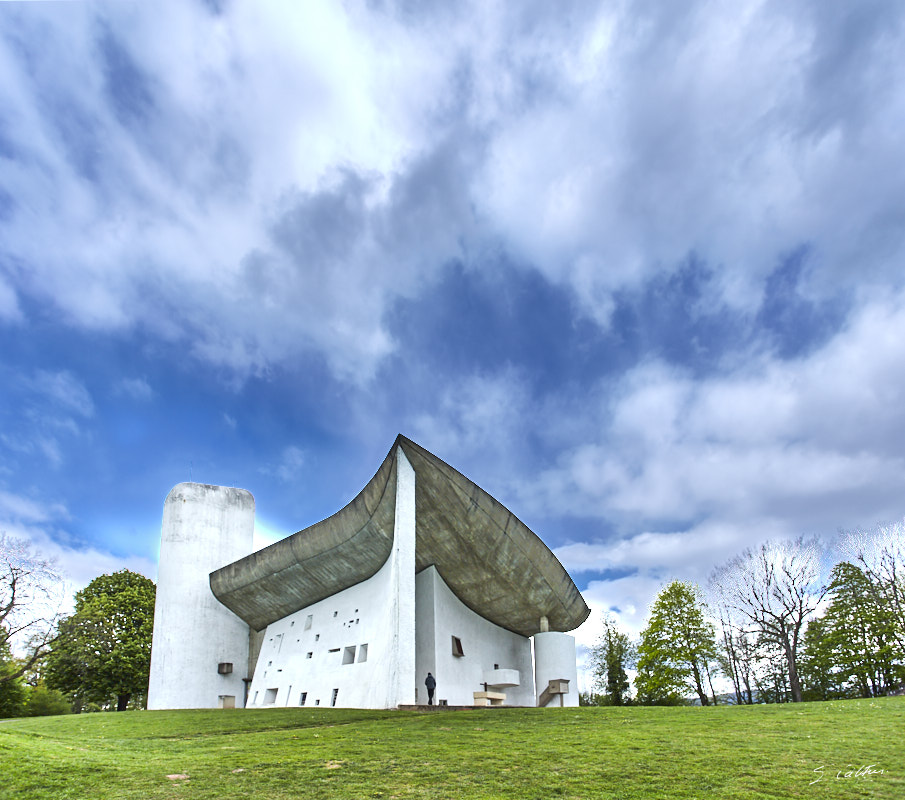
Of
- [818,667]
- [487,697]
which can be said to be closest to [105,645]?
[487,697]

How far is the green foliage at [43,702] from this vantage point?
40822 mm

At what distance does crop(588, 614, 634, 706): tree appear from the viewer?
46.6 meters

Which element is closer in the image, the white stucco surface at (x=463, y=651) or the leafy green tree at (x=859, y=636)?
the white stucco surface at (x=463, y=651)

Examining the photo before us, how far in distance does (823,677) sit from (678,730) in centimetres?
2767

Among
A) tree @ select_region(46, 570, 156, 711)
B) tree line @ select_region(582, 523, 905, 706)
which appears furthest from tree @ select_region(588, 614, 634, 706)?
tree @ select_region(46, 570, 156, 711)

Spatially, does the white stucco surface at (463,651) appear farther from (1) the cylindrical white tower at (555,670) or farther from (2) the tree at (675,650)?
(2) the tree at (675,650)

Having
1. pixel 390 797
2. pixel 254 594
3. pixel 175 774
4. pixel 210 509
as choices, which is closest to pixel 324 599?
pixel 254 594

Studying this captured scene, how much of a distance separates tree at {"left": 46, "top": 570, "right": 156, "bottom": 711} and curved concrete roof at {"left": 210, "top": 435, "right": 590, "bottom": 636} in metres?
12.0

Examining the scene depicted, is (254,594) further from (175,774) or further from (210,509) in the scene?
(175,774)

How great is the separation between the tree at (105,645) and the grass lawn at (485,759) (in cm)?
2552

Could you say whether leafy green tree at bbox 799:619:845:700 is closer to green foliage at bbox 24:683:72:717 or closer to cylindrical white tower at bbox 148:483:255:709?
cylindrical white tower at bbox 148:483:255:709

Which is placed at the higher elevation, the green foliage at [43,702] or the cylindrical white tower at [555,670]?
the cylindrical white tower at [555,670]

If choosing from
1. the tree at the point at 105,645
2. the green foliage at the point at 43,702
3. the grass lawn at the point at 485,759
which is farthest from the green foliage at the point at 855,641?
the green foliage at the point at 43,702

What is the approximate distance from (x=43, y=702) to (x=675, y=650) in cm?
3938
